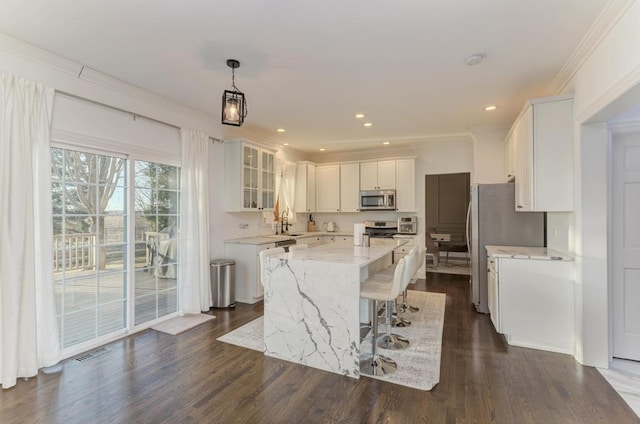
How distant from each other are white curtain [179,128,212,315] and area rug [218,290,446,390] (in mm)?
969

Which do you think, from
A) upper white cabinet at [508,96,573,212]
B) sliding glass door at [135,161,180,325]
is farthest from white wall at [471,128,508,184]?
sliding glass door at [135,161,180,325]

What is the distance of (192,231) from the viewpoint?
434cm

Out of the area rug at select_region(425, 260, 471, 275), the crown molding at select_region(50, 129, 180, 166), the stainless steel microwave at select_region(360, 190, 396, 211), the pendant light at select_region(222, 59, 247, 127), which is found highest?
the pendant light at select_region(222, 59, 247, 127)

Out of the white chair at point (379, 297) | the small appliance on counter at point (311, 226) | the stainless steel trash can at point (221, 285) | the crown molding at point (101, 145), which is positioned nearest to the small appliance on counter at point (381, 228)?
the small appliance on counter at point (311, 226)

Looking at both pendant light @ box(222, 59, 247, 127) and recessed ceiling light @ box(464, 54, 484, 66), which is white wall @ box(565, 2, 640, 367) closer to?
recessed ceiling light @ box(464, 54, 484, 66)

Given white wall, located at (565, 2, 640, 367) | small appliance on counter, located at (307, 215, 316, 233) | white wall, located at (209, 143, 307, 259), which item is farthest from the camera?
small appliance on counter, located at (307, 215, 316, 233)

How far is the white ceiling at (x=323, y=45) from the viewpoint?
2248 mm

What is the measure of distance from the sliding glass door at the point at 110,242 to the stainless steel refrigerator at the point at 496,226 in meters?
4.24

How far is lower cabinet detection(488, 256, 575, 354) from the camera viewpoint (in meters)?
3.14

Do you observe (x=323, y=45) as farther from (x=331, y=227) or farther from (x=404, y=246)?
(x=331, y=227)

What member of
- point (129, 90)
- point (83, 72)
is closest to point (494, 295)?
point (129, 90)

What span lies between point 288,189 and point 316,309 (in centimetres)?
427

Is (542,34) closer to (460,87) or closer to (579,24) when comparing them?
(579,24)

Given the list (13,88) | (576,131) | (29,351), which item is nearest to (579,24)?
(576,131)
